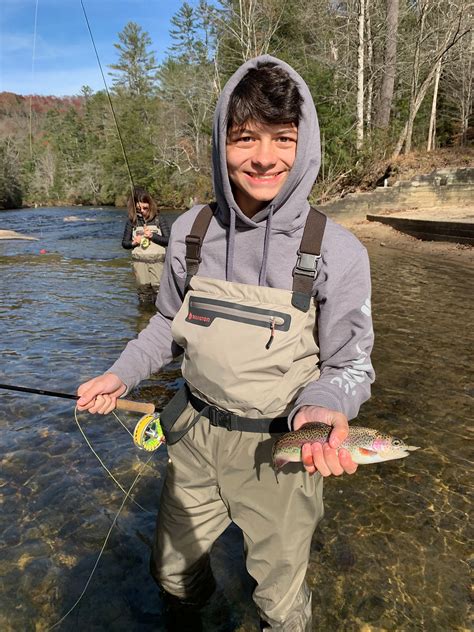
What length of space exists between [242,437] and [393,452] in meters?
0.66

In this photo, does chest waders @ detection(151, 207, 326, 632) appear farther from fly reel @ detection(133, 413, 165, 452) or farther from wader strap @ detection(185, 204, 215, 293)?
fly reel @ detection(133, 413, 165, 452)

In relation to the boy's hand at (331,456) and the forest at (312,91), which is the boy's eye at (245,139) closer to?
the boy's hand at (331,456)

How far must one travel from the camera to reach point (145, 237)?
9.28 m

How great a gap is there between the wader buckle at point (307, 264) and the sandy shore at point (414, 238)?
532 inches

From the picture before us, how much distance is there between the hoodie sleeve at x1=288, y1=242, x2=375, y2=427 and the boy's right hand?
979mm

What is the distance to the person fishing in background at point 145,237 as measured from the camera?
9.36 meters

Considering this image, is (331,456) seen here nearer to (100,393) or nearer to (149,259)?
(100,393)

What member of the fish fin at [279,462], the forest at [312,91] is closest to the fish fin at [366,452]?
the fish fin at [279,462]

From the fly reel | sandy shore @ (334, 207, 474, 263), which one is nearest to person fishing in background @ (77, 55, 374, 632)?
the fly reel

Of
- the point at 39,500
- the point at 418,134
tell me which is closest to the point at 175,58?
the point at 418,134

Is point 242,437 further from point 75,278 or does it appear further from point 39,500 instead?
point 75,278

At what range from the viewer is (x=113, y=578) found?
3.16 m

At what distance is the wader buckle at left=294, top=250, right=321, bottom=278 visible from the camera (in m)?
1.93

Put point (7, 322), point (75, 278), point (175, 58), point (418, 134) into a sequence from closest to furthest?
1. point (7, 322)
2. point (75, 278)
3. point (418, 134)
4. point (175, 58)
